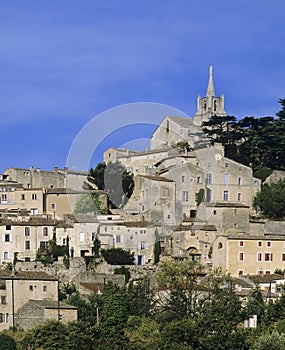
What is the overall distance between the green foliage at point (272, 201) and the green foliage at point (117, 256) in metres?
9.08

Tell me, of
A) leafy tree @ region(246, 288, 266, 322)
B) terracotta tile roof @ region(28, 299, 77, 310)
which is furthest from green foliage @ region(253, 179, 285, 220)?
terracotta tile roof @ region(28, 299, 77, 310)

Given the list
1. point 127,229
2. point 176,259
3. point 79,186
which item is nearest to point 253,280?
point 176,259

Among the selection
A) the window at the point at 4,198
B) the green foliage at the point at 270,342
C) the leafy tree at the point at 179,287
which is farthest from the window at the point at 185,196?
the green foliage at the point at 270,342

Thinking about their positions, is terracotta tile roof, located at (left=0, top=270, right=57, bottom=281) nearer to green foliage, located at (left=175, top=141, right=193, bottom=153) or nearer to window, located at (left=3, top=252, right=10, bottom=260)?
window, located at (left=3, top=252, right=10, bottom=260)

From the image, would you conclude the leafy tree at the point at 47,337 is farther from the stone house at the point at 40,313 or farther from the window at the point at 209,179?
the window at the point at 209,179

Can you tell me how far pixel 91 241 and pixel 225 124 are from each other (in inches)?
698

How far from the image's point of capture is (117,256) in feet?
165

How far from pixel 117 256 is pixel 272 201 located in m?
10.4

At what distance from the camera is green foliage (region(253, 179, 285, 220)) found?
54406mm

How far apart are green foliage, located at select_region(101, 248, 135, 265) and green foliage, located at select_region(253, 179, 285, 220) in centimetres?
908

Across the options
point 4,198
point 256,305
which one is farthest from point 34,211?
point 256,305

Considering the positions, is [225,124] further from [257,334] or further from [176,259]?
[257,334]

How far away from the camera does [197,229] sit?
2026 inches

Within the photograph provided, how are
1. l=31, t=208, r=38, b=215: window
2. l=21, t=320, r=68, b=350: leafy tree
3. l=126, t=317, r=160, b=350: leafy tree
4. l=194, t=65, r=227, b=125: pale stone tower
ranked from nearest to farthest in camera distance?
l=126, t=317, r=160, b=350: leafy tree < l=21, t=320, r=68, b=350: leafy tree < l=31, t=208, r=38, b=215: window < l=194, t=65, r=227, b=125: pale stone tower
